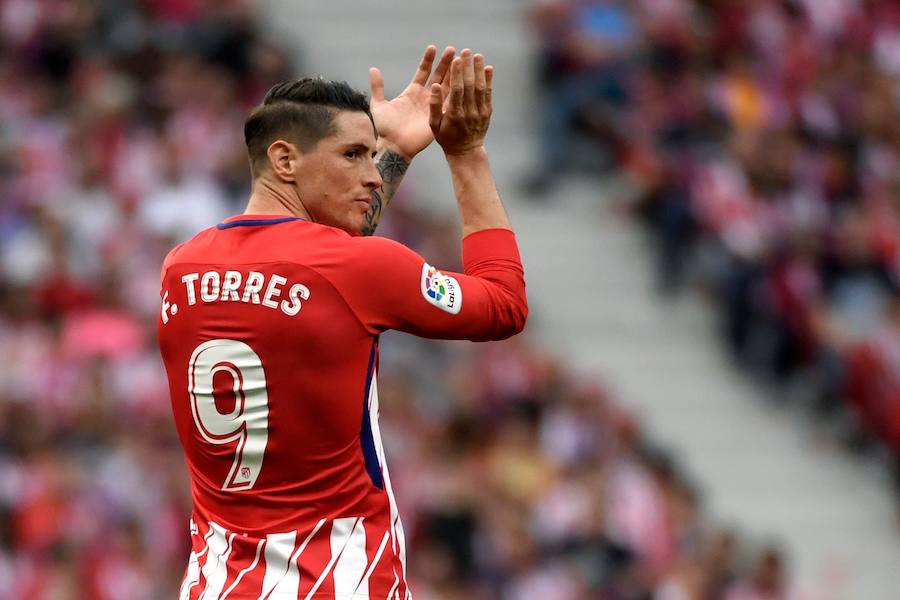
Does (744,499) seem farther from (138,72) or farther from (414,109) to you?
(414,109)

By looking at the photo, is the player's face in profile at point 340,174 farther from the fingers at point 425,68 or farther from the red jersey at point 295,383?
the fingers at point 425,68

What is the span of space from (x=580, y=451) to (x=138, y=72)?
15.3 feet

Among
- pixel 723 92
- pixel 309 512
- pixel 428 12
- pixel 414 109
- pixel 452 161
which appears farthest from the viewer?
pixel 428 12

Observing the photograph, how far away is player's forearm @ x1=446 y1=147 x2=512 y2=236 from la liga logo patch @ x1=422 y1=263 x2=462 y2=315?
320 millimetres

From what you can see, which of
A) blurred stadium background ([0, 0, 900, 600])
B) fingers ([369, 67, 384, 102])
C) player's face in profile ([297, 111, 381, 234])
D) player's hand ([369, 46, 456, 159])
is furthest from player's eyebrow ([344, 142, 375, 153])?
blurred stadium background ([0, 0, 900, 600])

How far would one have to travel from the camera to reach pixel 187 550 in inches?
365

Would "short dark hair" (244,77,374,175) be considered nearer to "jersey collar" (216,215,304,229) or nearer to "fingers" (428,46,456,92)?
"jersey collar" (216,215,304,229)

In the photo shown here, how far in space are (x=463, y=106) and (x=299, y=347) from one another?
804mm

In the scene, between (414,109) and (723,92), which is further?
(723,92)

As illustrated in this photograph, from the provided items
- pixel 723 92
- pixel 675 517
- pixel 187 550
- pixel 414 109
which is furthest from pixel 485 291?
pixel 723 92

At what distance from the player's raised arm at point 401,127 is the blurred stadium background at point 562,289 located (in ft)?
16.9

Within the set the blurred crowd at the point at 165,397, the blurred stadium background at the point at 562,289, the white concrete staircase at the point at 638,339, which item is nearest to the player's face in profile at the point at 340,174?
the blurred crowd at the point at 165,397

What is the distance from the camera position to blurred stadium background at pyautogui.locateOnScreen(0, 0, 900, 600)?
385 inches

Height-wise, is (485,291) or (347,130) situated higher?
(347,130)
